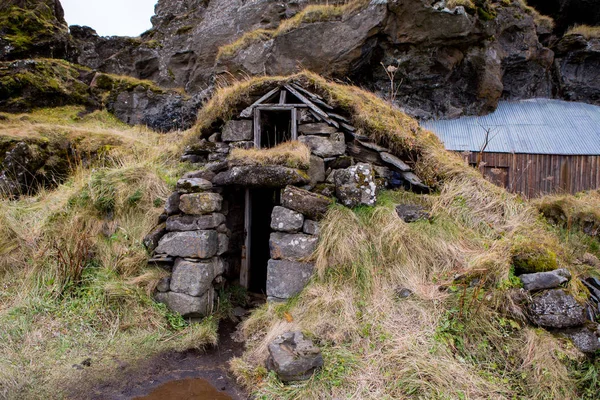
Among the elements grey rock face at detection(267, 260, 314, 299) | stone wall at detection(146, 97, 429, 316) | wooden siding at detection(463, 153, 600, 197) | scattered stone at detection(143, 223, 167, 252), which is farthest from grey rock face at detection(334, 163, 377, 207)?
wooden siding at detection(463, 153, 600, 197)

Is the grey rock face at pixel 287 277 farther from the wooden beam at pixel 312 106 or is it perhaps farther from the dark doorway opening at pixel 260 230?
the wooden beam at pixel 312 106

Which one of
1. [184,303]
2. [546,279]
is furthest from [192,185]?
[546,279]

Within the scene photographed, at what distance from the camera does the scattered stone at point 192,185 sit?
5316 mm

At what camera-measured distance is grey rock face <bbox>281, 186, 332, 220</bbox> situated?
4.98 m

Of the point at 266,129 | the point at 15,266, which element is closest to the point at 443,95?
the point at 266,129

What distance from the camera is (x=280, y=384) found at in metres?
3.68

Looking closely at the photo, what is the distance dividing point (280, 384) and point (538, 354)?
8.62 ft

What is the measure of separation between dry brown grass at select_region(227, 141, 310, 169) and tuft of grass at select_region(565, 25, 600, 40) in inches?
546

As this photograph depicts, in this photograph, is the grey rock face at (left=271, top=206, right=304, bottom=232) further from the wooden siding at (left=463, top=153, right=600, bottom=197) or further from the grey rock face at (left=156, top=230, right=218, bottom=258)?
the wooden siding at (left=463, top=153, right=600, bottom=197)

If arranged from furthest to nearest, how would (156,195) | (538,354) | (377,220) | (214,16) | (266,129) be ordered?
1. (214,16)
2. (266,129)
3. (156,195)
4. (377,220)
5. (538,354)

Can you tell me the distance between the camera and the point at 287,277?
192 inches

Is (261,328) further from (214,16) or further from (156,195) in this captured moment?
(214,16)

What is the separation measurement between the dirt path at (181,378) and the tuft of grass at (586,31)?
16.2 m

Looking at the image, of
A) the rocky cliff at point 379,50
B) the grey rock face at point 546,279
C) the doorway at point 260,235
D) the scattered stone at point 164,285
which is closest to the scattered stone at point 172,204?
the scattered stone at point 164,285
